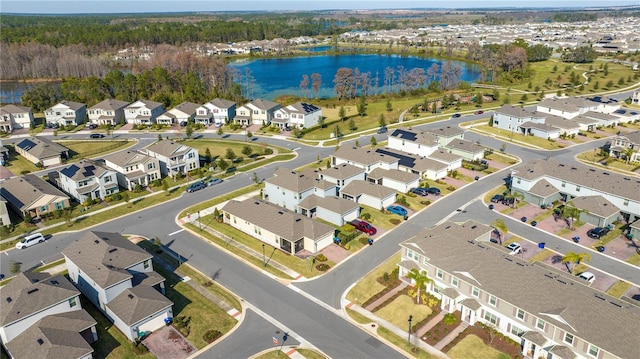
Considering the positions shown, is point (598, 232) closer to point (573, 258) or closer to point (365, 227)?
point (573, 258)

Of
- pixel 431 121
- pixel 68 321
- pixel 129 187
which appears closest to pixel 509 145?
pixel 431 121

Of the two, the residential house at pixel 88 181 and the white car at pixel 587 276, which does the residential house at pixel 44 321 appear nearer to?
the residential house at pixel 88 181

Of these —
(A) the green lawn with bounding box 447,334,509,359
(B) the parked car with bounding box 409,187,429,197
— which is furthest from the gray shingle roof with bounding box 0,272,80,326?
(B) the parked car with bounding box 409,187,429,197

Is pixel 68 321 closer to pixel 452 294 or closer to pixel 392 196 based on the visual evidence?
pixel 452 294

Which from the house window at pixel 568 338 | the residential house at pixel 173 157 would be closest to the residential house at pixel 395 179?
the residential house at pixel 173 157

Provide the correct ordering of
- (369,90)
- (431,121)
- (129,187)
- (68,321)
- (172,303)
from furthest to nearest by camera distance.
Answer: (369,90) < (431,121) < (129,187) < (172,303) < (68,321)

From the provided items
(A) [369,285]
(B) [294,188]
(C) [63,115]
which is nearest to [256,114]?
(C) [63,115]

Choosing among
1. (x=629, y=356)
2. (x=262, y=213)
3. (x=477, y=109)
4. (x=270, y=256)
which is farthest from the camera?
(x=477, y=109)
